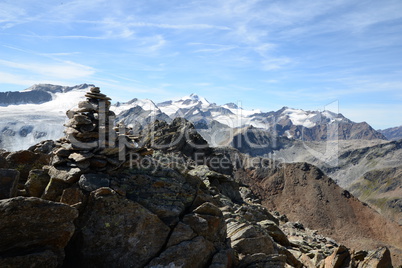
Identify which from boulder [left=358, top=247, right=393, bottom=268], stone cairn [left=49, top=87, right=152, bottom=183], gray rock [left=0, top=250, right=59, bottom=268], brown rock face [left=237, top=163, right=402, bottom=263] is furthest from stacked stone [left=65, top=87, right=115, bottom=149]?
brown rock face [left=237, top=163, right=402, bottom=263]

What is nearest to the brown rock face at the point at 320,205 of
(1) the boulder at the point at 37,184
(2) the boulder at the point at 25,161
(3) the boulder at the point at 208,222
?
(3) the boulder at the point at 208,222

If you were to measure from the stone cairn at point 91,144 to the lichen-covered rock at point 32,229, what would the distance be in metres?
3.64

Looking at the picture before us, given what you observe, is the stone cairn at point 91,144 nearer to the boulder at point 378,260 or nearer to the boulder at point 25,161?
the boulder at point 25,161

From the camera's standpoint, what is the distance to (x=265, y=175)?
89.9 meters

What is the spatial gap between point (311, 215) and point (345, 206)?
36.5 feet

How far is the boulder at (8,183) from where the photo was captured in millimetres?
12309

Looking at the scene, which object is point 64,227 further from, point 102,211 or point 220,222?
point 220,222

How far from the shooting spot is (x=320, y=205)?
81.2 metres

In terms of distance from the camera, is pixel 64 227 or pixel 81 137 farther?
pixel 81 137

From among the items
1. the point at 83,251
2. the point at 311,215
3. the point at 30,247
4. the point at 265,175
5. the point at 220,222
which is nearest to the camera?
the point at 30,247

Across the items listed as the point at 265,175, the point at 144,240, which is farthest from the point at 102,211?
the point at 265,175

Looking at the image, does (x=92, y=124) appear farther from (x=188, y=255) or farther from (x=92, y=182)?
(x=188, y=255)

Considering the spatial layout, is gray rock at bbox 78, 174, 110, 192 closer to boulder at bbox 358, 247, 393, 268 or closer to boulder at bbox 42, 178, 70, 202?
boulder at bbox 42, 178, 70, 202

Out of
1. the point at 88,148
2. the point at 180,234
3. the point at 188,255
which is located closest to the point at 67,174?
the point at 88,148
